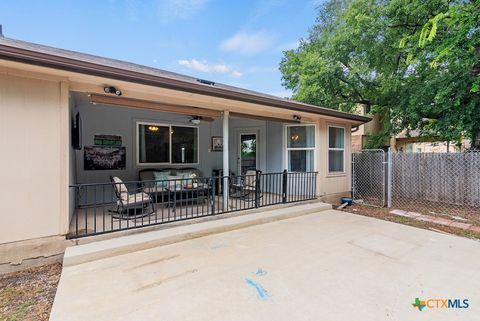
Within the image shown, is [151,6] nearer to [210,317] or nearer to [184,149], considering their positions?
[184,149]

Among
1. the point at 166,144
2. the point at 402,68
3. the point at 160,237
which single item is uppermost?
the point at 402,68

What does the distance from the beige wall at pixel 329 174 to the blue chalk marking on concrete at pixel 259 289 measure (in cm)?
463

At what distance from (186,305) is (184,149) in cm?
557

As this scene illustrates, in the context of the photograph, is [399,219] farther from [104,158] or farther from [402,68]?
[104,158]

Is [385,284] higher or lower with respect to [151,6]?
lower

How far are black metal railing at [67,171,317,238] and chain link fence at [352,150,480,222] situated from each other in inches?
93.8

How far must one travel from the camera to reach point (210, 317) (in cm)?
213

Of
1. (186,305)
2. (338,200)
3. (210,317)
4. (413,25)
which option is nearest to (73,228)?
(186,305)

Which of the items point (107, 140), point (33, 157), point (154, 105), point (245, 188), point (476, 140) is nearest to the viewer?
point (33, 157)

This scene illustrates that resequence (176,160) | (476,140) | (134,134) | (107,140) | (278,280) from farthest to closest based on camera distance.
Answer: (176,160), (476,140), (134,134), (107,140), (278,280)

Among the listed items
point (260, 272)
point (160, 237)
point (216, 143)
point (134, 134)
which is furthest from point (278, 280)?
point (216, 143)

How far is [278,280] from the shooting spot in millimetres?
2764

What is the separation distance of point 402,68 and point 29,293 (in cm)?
1198

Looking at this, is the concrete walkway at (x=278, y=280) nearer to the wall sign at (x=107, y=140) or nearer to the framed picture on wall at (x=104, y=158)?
the framed picture on wall at (x=104, y=158)
